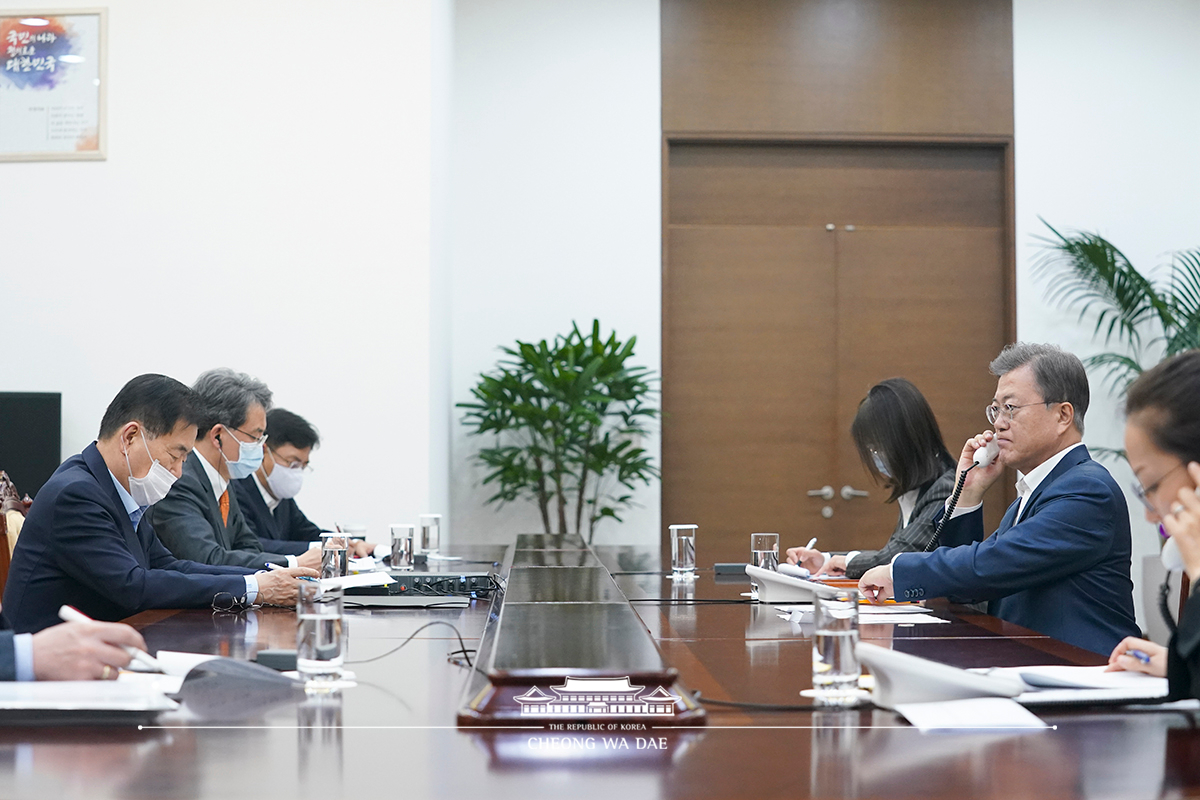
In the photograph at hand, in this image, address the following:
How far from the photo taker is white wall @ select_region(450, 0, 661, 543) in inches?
253

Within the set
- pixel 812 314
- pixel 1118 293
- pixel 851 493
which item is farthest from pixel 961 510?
pixel 1118 293

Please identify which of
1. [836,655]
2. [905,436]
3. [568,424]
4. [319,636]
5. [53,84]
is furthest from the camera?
[568,424]

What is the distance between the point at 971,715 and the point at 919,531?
1816 mm

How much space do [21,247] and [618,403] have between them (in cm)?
319

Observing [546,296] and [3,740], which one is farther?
[546,296]

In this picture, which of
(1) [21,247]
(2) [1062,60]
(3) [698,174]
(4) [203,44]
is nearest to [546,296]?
(3) [698,174]

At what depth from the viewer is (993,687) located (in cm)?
160

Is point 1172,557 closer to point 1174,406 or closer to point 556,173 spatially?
point 1174,406

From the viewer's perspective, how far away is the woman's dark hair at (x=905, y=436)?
3355 mm

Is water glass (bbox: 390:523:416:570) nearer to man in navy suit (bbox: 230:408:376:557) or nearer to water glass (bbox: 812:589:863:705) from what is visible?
man in navy suit (bbox: 230:408:376:557)

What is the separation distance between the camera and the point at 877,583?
2.63 meters

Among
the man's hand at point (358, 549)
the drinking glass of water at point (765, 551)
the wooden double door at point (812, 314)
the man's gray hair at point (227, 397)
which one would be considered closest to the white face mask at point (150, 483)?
the man's gray hair at point (227, 397)

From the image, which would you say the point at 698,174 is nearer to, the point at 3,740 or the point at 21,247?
the point at 21,247

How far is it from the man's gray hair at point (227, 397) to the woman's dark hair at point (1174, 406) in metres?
2.88
